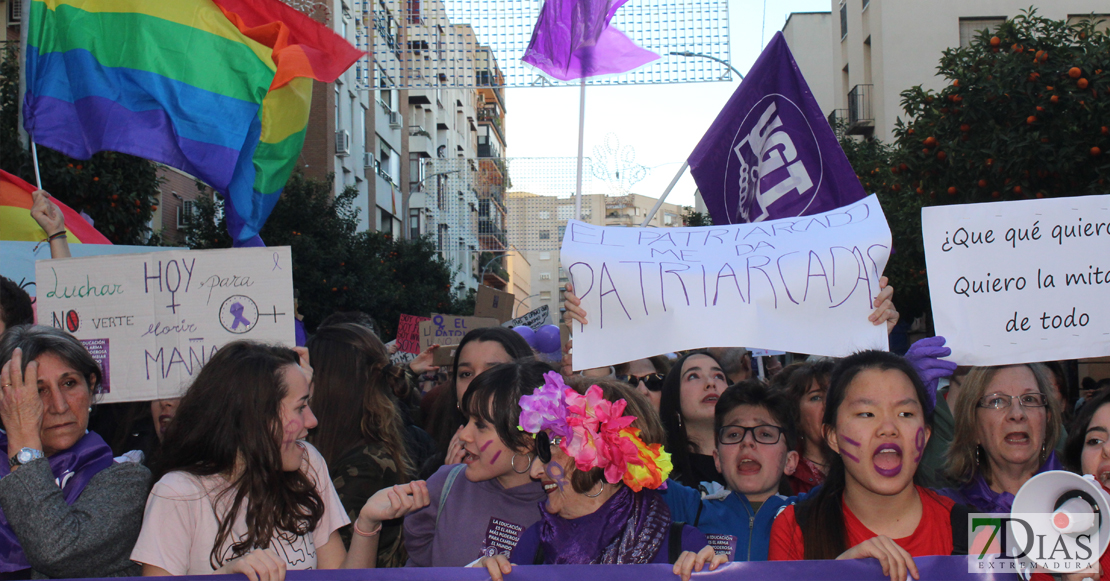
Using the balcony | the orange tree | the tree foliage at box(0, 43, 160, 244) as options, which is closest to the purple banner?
the orange tree

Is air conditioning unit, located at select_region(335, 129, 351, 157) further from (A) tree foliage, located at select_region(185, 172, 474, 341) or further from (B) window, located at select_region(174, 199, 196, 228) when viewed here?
(B) window, located at select_region(174, 199, 196, 228)

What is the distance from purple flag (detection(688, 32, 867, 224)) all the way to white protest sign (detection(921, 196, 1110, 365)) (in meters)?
0.89

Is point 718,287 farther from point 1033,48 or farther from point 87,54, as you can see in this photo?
point 1033,48

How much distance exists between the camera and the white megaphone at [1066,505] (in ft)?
6.56

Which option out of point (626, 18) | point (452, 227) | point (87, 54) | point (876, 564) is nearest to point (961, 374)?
point (876, 564)

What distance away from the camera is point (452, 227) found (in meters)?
45.7

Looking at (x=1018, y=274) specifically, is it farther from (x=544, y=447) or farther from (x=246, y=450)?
(x=246, y=450)

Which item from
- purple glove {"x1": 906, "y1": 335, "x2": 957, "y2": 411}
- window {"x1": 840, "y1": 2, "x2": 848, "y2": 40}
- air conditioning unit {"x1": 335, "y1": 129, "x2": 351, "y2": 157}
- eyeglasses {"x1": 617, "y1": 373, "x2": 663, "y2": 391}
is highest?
window {"x1": 840, "y1": 2, "x2": 848, "y2": 40}

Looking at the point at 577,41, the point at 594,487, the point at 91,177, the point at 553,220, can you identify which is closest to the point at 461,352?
the point at 594,487

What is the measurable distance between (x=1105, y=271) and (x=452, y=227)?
43.0 meters

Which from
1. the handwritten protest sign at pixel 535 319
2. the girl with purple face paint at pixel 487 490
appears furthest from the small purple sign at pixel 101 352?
the handwritten protest sign at pixel 535 319

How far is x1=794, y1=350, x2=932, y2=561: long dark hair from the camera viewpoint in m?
2.70

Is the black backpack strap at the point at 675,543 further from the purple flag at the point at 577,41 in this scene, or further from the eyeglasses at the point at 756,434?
the purple flag at the point at 577,41

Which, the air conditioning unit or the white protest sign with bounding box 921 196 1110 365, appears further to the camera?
the air conditioning unit
